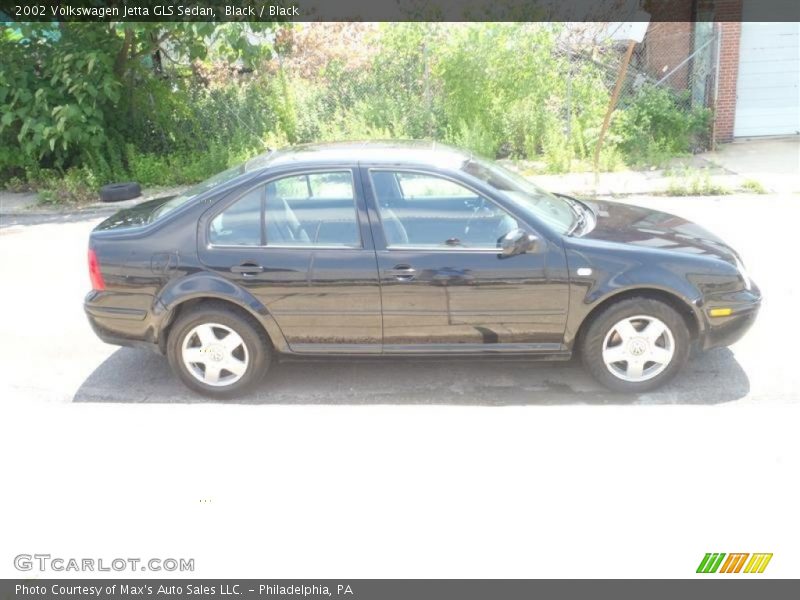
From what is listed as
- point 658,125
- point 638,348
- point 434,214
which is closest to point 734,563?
point 638,348

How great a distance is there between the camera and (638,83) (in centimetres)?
1467

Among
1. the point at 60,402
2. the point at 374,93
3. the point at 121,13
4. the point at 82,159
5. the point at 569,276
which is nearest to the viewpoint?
the point at 569,276

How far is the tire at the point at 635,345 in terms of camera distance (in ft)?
15.0

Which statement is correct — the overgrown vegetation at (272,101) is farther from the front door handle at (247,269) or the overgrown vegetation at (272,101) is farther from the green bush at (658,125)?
the front door handle at (247,269)

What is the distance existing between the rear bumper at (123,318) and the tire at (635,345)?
275 centimetres

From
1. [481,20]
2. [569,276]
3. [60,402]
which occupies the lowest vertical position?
[60,402]

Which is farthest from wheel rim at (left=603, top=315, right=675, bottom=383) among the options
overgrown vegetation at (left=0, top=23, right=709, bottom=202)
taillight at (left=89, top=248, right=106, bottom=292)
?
overgrown vegetation at (left=0, top=23, right=709, bottom=202)

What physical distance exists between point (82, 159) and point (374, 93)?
5324 mm

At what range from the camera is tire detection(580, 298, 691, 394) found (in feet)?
15.0

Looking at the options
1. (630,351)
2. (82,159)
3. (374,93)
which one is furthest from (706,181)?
(82,159)

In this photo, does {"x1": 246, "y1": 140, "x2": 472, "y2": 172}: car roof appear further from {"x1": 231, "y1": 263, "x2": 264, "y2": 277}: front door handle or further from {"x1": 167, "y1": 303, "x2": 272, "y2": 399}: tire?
{"x1": 167, "y1": 303, "x2": 272, "y2": 399}: tire

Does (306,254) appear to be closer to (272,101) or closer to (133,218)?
(133,218)

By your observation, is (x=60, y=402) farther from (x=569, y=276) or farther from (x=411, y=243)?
(x=569, y=276)

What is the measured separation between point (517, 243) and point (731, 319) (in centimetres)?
141
